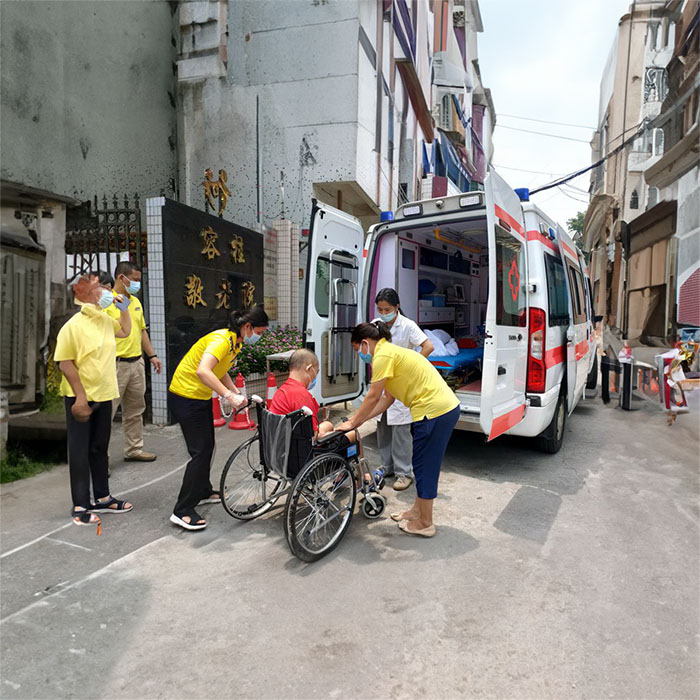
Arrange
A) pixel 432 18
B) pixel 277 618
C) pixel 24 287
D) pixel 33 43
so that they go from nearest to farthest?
pixel 277 618 → pixel 24 287 → pixel 33 43 → pixel 432 18

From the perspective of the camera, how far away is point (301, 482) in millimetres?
2979

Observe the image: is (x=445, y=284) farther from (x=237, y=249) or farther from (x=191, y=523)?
(x=191, y=523)

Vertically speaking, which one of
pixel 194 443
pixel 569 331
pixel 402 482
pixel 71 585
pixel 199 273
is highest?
pixel 199 273

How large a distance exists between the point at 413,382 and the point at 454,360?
8.32ft

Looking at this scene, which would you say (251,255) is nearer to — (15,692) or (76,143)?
(76,143)

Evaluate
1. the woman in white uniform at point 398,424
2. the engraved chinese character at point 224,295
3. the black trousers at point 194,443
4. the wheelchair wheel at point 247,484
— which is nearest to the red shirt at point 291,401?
the wheelchair wheel at point 247,484

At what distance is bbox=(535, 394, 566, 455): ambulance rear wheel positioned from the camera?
5168 millimetres

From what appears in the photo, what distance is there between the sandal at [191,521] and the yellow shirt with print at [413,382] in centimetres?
158

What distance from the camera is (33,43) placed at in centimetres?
692

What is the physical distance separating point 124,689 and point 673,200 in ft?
46.8

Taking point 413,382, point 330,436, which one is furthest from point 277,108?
point 330,436

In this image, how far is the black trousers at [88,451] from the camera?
3553 mm

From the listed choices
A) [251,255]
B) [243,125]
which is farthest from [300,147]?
[251,255]

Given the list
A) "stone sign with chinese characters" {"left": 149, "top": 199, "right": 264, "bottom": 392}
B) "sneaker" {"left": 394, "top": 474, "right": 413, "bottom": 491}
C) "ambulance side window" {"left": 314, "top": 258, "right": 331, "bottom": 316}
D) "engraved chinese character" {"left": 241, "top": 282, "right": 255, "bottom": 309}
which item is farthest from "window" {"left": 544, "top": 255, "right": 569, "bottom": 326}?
"engraved chinese character" {"left": 241, "top": 282, "right": 255, "bottom": 309}
